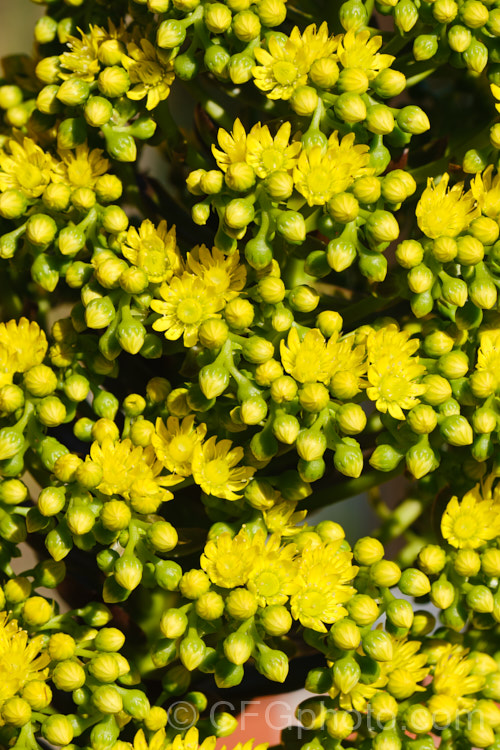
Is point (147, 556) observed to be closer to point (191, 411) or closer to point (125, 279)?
point (191, 411)

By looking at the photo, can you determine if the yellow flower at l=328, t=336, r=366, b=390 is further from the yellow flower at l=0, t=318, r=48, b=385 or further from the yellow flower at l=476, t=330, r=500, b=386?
the yellow flower at l=0, t=318, r=48, b=385

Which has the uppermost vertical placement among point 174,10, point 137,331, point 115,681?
point 174,10

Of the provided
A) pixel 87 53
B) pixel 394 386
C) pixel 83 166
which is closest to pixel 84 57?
pixel 87 53

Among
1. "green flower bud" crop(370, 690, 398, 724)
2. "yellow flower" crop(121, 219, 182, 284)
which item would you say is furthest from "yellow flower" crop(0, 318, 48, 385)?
"green flower bud" crop(370, 690, 398, 724)

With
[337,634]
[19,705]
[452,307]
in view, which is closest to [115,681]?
[19,705]

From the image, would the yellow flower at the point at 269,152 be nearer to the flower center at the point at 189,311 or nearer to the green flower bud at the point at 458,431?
the flower center at the point at 189,311

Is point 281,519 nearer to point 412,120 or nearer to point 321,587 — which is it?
point 321,587
